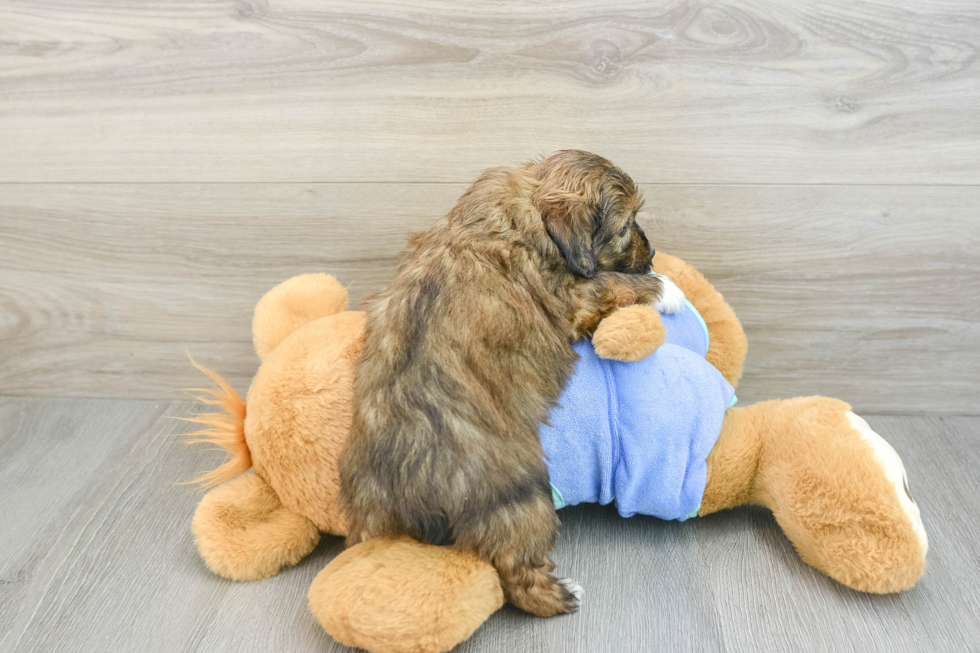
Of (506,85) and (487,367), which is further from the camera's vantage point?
(506,85)

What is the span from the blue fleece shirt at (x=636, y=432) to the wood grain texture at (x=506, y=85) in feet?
1.94

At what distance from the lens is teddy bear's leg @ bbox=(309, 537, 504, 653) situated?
3.53 ft

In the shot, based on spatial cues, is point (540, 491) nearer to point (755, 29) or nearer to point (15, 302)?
point (755, 29)

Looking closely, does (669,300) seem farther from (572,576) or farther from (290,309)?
(290,309)

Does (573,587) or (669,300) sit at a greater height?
(669,300)

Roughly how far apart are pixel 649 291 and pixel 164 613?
41.4 inches

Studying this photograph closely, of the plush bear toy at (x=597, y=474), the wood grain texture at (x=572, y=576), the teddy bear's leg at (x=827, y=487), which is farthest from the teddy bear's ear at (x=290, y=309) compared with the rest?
the teddy bear's leg at (x=827, y=487)

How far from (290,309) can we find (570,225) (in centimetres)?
72

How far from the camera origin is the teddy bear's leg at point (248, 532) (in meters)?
1.32

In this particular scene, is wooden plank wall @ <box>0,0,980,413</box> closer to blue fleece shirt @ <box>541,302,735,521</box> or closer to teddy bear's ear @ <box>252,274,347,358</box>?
teddy bear's ear @ <box>252,274,347,358</box>

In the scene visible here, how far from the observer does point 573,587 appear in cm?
125

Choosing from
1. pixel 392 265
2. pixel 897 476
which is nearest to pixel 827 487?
pixel 897 476

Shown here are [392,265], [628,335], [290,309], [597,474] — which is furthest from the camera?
[392,265]

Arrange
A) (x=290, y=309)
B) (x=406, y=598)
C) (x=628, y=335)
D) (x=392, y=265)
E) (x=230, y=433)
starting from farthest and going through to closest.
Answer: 1. (x=392, y=265)
2. (x=290, y=309)
3. (x=230, y=433)
4. (x=628, y=335)
5. (x=406, y=598)
